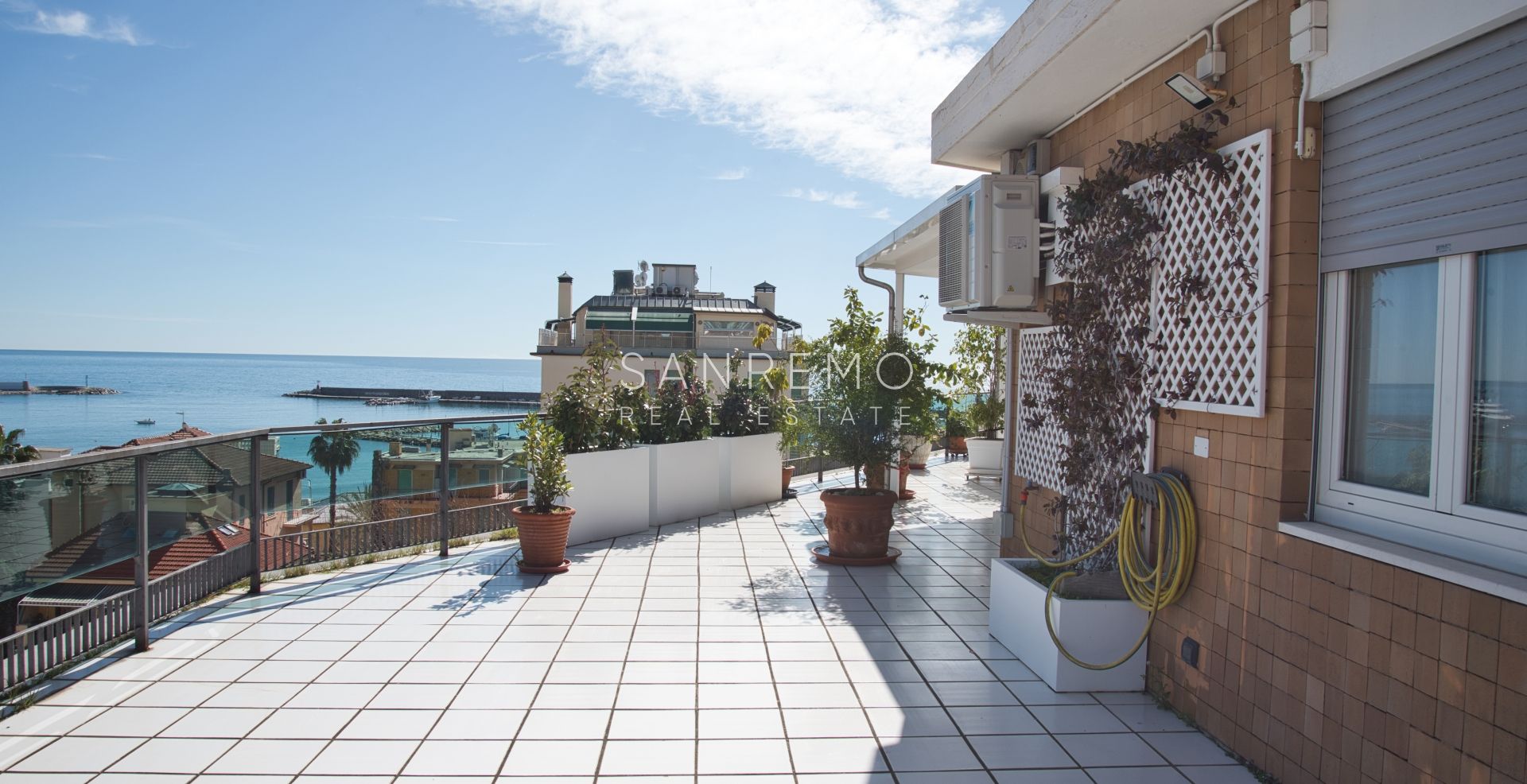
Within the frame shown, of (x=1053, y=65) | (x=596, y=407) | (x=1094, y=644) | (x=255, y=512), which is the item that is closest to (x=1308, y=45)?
(x=1053, y=65)

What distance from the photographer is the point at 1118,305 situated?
3.89 metres

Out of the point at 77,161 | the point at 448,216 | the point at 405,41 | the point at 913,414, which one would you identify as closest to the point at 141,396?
the point at 448,216

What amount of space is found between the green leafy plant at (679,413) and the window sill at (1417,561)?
5.67 metres

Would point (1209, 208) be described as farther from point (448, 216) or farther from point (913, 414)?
point (448, 216)

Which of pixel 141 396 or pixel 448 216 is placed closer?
pixel 448 216

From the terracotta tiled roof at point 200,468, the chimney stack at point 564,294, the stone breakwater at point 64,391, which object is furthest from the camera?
the stone breakwater at point 64,391

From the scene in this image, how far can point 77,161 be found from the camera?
27.5 metres

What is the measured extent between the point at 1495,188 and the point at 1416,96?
0.44m

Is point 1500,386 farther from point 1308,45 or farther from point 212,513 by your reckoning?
point 212,513

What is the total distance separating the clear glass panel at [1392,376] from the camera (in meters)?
2.40

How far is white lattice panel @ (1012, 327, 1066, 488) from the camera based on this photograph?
4.96 meters

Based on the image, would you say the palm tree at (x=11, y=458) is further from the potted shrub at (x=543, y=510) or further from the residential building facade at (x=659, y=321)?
the residential building facade at (x=659, y=321)

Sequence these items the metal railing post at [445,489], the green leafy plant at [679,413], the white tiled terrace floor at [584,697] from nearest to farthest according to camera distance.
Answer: the white tiled terrace floor at [584,697], the metal railing post at [445,489], the green leafy plant at [679,413]

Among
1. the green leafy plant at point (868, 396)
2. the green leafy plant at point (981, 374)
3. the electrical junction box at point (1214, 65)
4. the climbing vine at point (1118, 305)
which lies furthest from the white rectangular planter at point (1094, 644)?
the green leafy plant at point (981, 374)
